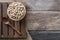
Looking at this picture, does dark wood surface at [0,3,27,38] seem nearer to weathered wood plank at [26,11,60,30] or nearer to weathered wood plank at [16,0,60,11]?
weathered wood plank at [26,11,60,30]

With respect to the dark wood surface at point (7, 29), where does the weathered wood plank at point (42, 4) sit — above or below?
above

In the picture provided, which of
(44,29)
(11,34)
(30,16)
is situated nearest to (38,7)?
(30,16)

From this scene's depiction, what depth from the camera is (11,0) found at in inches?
56.8

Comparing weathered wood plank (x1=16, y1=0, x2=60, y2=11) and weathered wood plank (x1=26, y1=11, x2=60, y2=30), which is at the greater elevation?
weathered wood plank (x1=16, y1=0, x2=60, y2=11)

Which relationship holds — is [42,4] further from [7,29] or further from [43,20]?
[7,29]

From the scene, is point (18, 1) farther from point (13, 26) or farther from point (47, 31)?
point (47, 31)

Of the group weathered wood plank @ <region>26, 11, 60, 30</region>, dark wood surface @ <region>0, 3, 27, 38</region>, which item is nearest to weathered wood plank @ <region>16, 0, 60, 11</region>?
weathered wood plank @ <region>26, 11, 60, 30</region>

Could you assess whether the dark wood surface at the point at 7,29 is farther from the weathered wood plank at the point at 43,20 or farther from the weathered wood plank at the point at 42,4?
the weathered wood plank at the point at 42,4

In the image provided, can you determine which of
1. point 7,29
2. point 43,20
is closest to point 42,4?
point 43,20

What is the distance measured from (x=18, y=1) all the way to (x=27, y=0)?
0.09 meters

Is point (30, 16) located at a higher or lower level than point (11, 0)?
lower

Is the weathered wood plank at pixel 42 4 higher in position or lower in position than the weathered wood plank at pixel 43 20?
higher

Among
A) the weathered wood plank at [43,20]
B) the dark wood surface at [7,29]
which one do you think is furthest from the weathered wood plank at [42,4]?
the dark wood surface at [7,29]

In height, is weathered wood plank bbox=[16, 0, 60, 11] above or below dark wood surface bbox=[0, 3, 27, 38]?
above
